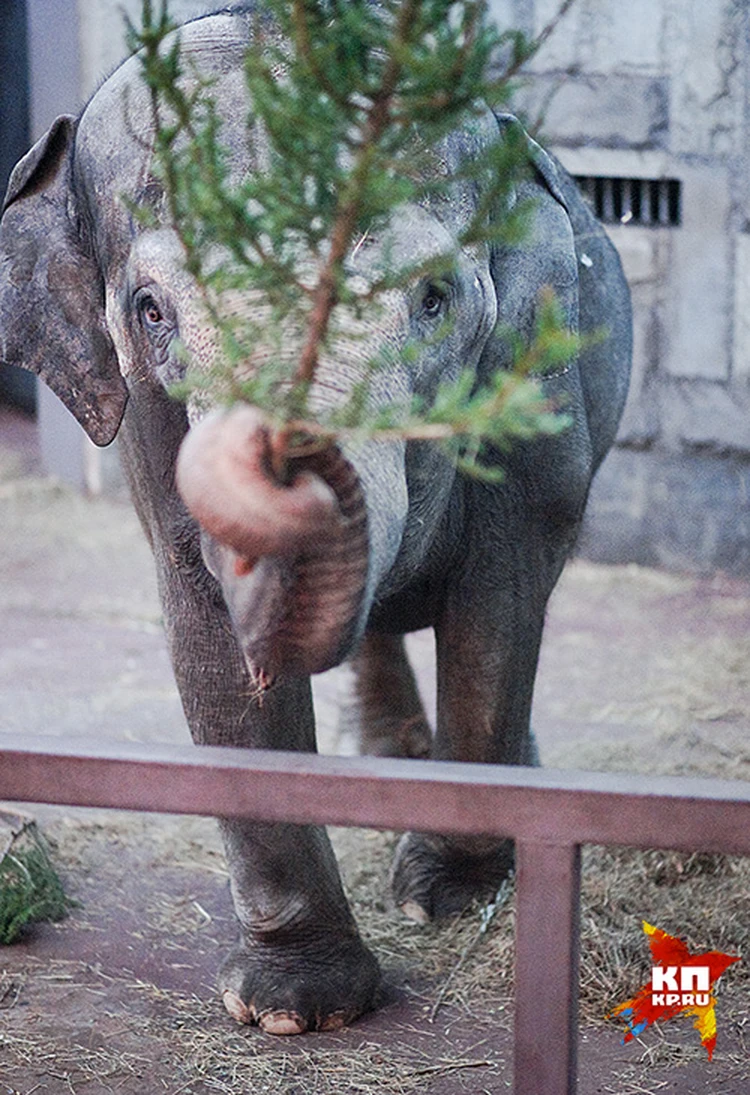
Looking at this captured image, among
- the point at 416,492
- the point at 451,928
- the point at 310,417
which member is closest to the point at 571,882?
the point at 310,417

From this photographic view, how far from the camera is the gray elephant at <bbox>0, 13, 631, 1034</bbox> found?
6.39 feet

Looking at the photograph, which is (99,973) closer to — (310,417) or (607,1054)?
(607,1054)

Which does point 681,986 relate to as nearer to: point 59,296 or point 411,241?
point 411,241

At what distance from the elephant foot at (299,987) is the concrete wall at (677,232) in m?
3.39

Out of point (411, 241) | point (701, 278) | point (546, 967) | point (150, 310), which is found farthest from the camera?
point (701, 278)

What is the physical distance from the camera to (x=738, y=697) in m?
4.75

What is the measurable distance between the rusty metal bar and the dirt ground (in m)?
0.10

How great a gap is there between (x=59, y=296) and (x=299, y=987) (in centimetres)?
118

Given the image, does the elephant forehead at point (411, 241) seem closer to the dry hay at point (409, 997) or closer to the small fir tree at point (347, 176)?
Result: the small fir tree at point (347, 176)

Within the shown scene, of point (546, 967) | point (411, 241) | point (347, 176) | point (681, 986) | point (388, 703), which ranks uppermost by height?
point (347, 176)

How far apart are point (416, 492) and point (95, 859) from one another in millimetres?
1483

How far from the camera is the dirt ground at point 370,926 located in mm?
2594

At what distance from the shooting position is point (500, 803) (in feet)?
5.50

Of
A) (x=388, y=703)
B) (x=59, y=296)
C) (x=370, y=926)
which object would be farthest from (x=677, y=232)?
(x=59, y=296)
